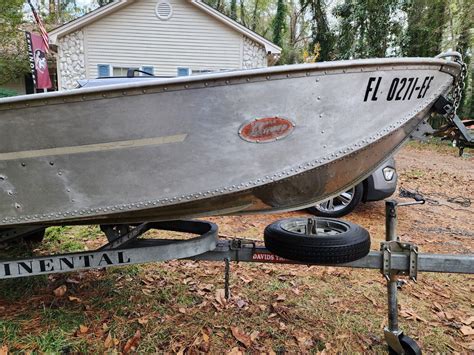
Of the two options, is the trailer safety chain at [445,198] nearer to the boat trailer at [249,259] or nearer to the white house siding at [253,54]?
the boat trailer at [249,259]

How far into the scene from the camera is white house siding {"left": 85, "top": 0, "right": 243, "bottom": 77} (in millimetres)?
14023

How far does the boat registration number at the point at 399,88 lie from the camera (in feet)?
7.21

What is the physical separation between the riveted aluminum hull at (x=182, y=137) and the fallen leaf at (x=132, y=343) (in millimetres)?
862

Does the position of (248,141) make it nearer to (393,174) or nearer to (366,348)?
(366,348)

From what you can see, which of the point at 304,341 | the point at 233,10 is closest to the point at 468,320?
the point at 304,341

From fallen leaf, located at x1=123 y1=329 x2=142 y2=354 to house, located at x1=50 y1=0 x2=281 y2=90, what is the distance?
1276 centimetres

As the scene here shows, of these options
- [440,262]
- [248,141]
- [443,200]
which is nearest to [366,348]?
[440,262]

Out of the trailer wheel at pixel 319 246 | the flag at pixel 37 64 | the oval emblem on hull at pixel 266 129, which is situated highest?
the flag at pixel 37 64

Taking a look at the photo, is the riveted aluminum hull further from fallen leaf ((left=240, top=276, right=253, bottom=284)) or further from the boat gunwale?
fallen leaf ((left=240, top=276, right=253, bottom=284))

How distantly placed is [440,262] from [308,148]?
1012 mm

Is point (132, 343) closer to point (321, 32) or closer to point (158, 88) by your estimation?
point (158, 88)

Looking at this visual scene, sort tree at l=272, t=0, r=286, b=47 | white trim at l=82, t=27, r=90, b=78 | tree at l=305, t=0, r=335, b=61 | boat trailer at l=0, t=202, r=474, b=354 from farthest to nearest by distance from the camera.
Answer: tree at l=272, t=0, r=286, b=47
tree at l=305, t=0, r=335, b=61
white trim at l=82, t=27, r=90, b=78
boat trailer at l=0, t=202, r=474, b=354

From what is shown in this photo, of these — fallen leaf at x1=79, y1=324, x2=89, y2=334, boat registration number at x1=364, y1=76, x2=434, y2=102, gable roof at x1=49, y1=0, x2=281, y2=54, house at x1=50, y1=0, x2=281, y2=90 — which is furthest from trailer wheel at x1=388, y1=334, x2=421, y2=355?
gable roof at x1=49, y1=0, x2=281, y2=54

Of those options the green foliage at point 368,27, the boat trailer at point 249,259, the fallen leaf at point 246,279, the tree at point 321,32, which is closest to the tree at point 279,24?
the tree at point 321,32
